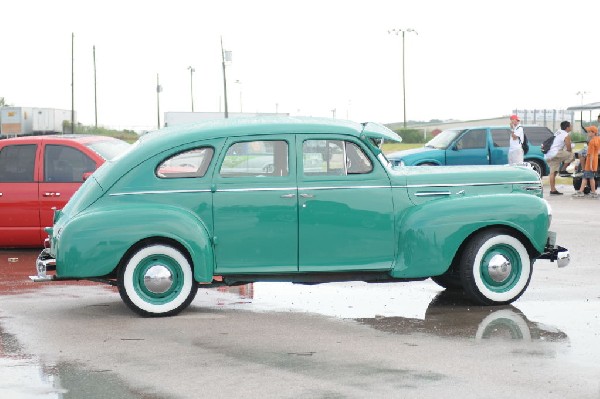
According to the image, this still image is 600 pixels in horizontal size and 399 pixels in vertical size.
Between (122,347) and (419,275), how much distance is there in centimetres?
295

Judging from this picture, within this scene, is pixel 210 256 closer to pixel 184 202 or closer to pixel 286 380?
pixel 184 202

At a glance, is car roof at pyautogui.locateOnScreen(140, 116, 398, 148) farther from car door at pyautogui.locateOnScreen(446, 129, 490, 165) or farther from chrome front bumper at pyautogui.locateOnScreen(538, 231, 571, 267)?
car door at pyautogui.locateOnScreen(446, 129, 490, 165)

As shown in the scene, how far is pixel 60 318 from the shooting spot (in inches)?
382

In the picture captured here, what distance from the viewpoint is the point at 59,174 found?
14734mm

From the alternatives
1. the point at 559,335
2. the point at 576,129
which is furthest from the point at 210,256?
the point at 576,129

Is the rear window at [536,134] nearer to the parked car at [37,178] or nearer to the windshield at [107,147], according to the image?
the windshield at [107,147]

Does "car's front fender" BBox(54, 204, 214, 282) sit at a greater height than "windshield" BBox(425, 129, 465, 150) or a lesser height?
lesser

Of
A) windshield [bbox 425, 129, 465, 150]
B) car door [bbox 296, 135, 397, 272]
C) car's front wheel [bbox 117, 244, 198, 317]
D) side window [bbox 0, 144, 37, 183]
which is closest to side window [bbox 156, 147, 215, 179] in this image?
car's front wheel [bbox 117, 244, 198, 317]

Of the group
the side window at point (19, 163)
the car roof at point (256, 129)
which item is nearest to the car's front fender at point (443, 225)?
the car roof at point (256, 129)

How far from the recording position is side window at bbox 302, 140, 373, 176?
9.84m

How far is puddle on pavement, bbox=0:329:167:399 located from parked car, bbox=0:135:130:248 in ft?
22.6

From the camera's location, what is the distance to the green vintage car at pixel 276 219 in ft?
31.3

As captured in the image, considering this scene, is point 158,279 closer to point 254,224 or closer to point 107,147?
point 254,224

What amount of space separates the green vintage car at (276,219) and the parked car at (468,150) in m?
18.1
